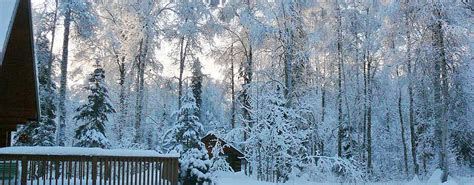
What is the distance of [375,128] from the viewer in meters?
36.4

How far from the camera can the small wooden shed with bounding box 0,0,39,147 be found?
323 inches

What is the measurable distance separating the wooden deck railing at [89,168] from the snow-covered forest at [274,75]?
700 cm

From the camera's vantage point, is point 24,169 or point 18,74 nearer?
point 18,74

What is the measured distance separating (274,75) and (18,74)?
1810 cm

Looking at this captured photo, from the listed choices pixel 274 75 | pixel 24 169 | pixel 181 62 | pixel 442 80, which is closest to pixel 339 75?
pixel 274 75

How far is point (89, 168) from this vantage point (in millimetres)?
11844

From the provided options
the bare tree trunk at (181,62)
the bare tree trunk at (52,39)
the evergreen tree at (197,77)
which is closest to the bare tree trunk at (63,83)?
the bare tree trunk at (52,39)

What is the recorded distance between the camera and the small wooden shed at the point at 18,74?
8.20 metres

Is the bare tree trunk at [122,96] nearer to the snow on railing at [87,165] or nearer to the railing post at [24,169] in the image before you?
the snow on railing at [87,165]

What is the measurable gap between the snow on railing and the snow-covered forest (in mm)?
7024

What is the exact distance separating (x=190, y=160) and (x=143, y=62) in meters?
13.5

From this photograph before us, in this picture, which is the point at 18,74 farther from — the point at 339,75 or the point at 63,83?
the point at 339,75

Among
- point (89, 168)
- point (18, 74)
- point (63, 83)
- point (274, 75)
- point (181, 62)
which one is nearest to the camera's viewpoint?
point (18, 74)

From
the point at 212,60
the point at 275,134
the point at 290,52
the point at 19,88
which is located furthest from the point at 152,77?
the point at 19,88
